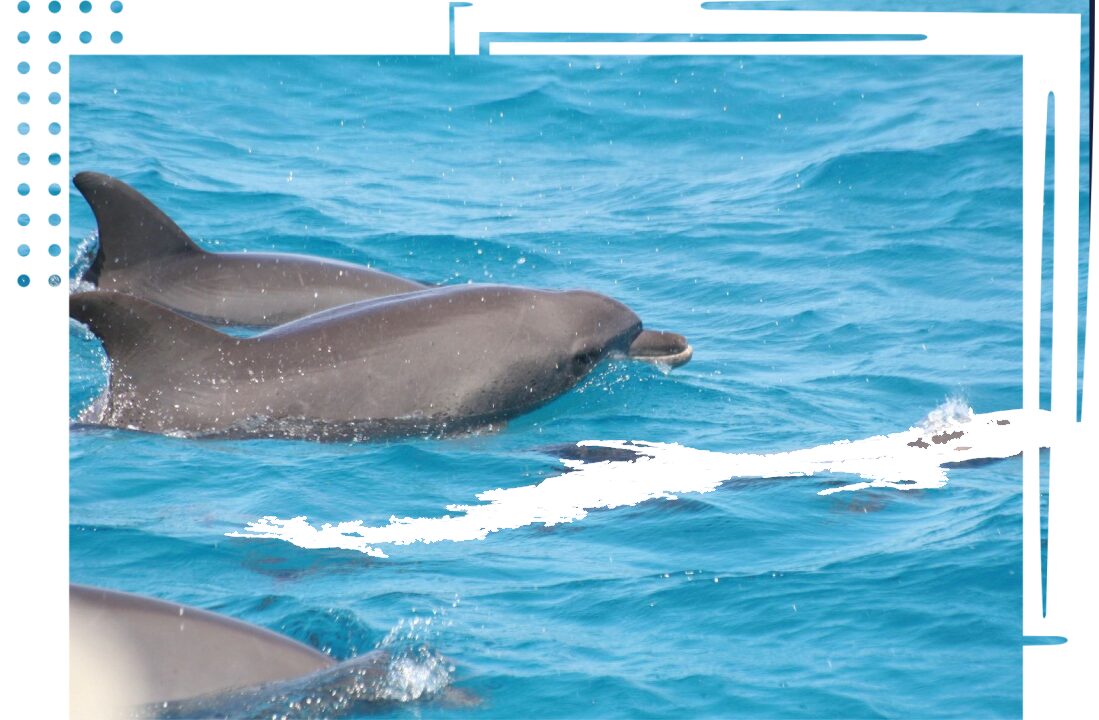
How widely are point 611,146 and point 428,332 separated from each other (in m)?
7.75

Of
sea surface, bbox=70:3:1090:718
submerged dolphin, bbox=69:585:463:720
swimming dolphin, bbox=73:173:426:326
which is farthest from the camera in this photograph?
swimming dolphin, bbox=73:173:426:326

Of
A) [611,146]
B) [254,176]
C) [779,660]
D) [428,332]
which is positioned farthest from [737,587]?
[254,176]

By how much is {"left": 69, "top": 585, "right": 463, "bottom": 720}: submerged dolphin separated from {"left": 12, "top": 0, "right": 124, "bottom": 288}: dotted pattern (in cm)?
163

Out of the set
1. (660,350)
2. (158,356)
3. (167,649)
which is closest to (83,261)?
(158,356)

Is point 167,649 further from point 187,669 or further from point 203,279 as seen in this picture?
point 203,279

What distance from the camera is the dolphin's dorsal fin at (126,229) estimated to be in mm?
14219

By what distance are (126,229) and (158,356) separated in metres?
3.61

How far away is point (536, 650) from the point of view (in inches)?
324


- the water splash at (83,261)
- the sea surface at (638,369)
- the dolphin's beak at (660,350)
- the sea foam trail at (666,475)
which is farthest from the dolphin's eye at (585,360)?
the water splash at (83,261)

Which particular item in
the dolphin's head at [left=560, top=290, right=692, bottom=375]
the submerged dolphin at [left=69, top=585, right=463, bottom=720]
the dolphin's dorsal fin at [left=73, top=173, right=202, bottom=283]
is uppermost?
the dolphin's dorsal fin at [left=73, top=173, right=202, bottom=283]

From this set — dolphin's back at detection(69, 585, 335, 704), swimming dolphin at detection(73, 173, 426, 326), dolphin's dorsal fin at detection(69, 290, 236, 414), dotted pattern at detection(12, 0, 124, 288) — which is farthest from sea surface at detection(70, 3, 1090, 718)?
dotted pattern at detection(12, 0, 124, 288)

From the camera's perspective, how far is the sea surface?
27.1 feet

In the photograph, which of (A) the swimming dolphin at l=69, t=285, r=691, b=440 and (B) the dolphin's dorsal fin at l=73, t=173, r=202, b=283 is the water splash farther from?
(A) the swimming dolphin at l=69, t=285, r=691, b=440
